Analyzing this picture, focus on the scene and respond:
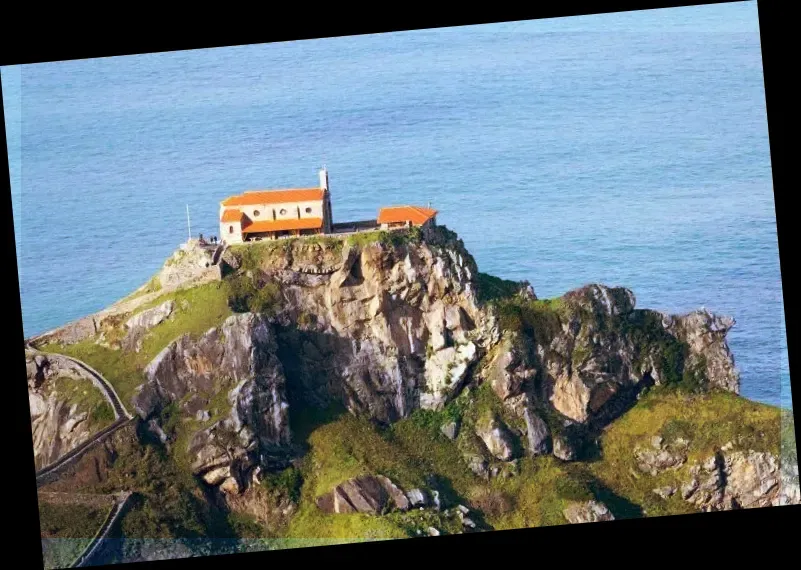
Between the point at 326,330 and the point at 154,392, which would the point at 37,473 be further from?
the point at 326,330

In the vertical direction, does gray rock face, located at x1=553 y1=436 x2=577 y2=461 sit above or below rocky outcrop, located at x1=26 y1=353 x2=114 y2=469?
below

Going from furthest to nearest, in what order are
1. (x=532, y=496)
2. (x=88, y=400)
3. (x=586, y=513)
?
(x=88, y=400), (x=532, y=496), (x=586, y=513)

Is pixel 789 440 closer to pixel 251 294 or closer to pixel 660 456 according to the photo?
pixel 660 456

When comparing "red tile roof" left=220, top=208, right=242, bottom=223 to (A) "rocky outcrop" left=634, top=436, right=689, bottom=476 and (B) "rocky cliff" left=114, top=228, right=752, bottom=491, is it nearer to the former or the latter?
(B) "rocky cliff" left=114, top=228, right=752, bottom=491

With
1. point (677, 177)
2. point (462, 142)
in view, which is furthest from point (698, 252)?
point (462, 142)

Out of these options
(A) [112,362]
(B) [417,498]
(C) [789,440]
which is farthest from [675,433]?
(A) [112,362]

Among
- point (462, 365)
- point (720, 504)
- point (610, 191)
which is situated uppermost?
point (610, 191)

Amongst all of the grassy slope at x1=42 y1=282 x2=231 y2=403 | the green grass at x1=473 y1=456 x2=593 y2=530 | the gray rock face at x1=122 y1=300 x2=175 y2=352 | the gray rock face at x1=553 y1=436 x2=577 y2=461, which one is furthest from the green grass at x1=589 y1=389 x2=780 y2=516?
the gray rock face at x1=122 y1=300 x2=175 y2=352
